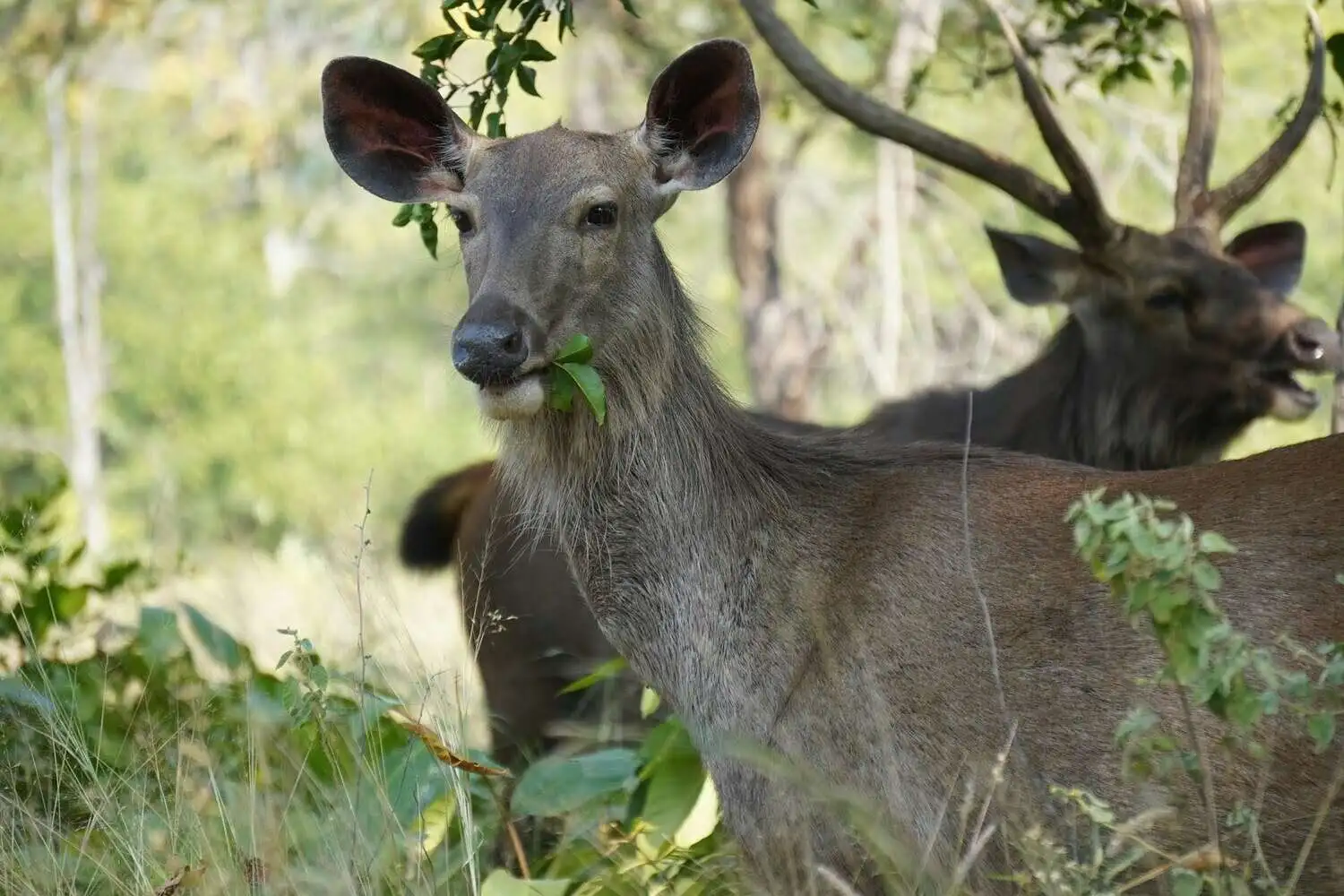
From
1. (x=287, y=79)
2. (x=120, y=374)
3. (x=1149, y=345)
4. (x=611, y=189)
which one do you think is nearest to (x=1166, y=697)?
(x=611, y=189)

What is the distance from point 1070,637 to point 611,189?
177 centimetres

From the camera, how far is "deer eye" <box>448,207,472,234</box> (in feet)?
16.2

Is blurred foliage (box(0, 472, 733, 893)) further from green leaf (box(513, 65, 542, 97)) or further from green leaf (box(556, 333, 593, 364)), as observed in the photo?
green leaf (box(513, 65, 542, 97))

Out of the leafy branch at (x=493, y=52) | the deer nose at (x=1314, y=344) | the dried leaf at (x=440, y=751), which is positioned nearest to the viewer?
the dried leaf at (x=440, y=751)

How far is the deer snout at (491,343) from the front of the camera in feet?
14.1

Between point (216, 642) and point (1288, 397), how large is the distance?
408cm

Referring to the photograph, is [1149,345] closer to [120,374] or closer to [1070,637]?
[1070,637]

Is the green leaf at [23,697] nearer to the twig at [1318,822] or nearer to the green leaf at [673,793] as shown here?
the green leaf at [673,793]

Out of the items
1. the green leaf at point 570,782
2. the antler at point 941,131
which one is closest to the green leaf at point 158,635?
the green leaf at point 570,782

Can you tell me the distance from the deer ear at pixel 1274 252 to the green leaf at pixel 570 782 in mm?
3745

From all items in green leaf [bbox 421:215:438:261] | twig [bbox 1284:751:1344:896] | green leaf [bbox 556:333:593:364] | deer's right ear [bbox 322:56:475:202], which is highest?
deer's right ear [bbox 322:56:475:202]

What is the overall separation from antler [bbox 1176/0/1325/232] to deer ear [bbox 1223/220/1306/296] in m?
0.51

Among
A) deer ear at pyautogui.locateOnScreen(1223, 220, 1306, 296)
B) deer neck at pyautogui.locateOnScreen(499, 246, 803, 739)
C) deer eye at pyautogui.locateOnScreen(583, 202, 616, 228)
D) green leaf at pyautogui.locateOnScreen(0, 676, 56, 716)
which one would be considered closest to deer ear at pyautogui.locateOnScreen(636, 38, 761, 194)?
deer eye at pyautogui.locateOnScreen(583, 202, 616, 228)

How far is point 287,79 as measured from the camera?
705 inches
